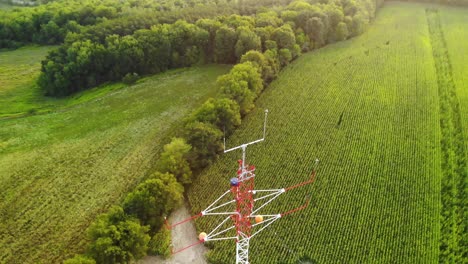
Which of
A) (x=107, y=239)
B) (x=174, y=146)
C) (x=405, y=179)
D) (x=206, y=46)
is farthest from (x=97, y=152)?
(x=405, y=179)

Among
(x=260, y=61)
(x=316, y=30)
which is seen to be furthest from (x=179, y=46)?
(x=316, y=30)

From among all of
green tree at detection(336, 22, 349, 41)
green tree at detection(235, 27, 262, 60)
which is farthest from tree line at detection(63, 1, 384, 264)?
green tree at detection(336, 22, 349, 41)

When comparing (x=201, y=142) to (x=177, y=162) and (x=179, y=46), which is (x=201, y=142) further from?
(x=179, y=46)

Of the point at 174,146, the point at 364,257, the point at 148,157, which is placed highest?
the point at 174,146

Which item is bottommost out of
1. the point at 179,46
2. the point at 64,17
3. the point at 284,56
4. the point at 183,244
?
the point at 183,244

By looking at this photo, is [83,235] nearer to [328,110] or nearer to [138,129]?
[138,129]

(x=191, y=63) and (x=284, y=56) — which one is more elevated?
(x=284, y=56)

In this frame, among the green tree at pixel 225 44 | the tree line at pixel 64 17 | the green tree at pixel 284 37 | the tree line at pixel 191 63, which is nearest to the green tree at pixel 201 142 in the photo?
the tree line at pixel 191 63
